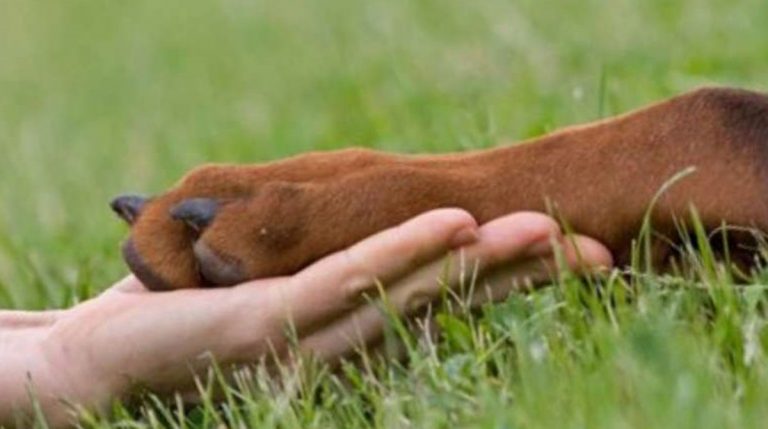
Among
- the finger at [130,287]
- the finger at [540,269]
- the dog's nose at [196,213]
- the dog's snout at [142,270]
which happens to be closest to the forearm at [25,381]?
the finger at [130,287]

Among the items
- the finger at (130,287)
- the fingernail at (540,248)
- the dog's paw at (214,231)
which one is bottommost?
the fingernail at (540,248)

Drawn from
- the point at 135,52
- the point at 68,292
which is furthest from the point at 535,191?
the point at 135,52

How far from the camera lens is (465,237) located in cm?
303

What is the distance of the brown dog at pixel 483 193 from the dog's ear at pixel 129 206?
0.04ft

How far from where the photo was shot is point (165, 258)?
3.11m

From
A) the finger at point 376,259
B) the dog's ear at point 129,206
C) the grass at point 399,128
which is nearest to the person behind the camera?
the grass at point 399,128

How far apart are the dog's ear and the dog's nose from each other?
94 mm

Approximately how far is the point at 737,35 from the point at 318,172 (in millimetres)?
3557

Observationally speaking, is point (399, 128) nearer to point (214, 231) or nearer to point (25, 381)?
point (25, 381)

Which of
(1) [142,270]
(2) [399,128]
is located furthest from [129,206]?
(2) [399,128]

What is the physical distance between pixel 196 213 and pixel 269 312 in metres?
0.17

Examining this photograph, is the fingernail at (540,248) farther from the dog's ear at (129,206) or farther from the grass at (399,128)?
the dog's ear at (129,206)

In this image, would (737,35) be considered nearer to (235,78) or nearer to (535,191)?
(235,78)

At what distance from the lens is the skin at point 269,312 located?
9.95 ft
